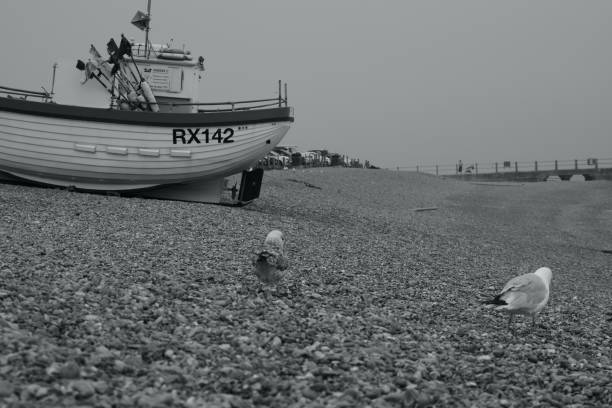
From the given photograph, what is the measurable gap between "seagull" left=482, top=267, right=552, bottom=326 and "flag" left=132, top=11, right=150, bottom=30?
1613 centimetres

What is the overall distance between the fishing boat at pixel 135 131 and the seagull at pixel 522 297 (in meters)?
11.8

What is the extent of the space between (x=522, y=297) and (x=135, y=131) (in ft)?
41.2

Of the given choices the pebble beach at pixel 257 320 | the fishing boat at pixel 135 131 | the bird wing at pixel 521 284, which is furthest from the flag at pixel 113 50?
the bird wing at pixel 521 284

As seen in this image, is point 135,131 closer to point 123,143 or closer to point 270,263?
point 123,143

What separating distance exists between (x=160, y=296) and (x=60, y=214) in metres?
6.98

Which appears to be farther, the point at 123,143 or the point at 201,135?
the point at 201,135

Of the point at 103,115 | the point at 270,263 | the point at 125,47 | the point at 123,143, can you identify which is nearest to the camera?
the point at 270,263

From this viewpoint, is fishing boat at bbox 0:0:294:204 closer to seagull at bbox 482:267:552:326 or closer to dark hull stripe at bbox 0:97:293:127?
dark hull stripe at bbox 0:97:293:127

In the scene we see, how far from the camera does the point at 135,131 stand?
16719 millimetres

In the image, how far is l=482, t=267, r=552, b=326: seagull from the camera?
6.66 m

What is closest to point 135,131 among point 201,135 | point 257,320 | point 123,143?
point 123,143

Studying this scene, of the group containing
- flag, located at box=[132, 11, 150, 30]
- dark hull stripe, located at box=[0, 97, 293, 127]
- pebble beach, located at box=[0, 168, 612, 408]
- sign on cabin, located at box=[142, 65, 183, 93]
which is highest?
flag, located at box=[132, 11, 150, 30]

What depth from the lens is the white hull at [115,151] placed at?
54.5ft

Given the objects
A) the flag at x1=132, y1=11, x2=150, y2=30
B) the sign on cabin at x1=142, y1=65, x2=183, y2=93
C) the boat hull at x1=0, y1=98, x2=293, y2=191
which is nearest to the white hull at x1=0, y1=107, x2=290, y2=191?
the boat hull at x1=0, y1=98, x2=293, y2=191
